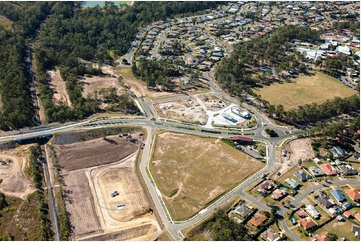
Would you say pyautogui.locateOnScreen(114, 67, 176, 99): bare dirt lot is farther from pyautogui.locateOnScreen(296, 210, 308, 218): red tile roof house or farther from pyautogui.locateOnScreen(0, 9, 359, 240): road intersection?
pyautogui.locateOnScreen(296, 210, 308, 218): red tile roof house

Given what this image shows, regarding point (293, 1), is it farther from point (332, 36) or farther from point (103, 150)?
point (103, 150)

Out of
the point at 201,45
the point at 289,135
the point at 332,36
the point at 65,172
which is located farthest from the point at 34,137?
the point at 332,36

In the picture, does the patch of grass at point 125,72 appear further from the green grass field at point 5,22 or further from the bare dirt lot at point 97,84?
the green grass field at point 5,22

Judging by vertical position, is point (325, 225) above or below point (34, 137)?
below

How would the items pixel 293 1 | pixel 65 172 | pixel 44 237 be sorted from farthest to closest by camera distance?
pixel 293 1, pixel 65 172, pixel 44 237

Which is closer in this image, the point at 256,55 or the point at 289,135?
the point at 289,135

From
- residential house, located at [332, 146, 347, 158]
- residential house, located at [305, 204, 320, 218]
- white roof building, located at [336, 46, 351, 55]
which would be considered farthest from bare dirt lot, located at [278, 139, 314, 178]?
white roof building, located at [336, 46, 351, 55]

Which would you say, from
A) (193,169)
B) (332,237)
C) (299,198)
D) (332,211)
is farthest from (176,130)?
(332,237)
